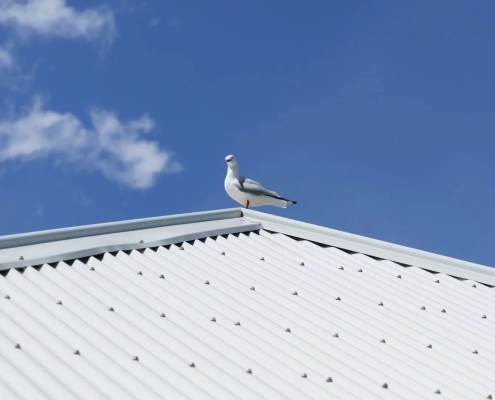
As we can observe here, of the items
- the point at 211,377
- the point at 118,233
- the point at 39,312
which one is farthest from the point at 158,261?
the point at 211,377

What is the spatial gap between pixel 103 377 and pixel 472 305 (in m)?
3.53

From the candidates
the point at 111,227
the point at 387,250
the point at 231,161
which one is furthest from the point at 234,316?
the point at 231,161

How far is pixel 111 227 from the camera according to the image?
7309mm

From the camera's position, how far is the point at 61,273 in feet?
19.9

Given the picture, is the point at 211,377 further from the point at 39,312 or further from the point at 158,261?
the point at 158,261

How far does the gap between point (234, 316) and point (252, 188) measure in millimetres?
3961

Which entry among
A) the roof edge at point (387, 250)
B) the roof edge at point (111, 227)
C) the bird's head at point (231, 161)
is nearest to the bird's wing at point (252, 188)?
the bird's head at point (231, 161)

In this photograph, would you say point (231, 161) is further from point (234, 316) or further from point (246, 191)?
point (234, 316)

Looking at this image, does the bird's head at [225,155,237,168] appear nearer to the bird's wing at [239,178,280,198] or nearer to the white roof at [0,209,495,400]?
the bird's wing at [239,178,280,198]

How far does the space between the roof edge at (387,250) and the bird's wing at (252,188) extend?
137 cm

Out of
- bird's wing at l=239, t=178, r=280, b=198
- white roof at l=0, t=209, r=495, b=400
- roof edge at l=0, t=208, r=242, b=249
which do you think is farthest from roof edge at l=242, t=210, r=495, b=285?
bird's wing at l=239, t=178, r=280, b=198

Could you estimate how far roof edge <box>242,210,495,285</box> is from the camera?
757 centimetres

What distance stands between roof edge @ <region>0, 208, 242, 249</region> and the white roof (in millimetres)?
17

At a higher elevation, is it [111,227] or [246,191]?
[246,191]
